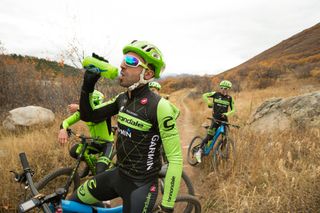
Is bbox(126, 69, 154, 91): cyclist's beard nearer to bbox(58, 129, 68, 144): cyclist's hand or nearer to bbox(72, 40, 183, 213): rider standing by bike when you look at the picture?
bbox(72, 40, 183, 213): rider standing by bike

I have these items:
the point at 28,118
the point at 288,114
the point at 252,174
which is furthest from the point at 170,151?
the point at 288,114

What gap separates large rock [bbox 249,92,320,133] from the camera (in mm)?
8688

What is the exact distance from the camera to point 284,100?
1081 centimetres

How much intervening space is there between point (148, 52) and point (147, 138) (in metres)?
0.87

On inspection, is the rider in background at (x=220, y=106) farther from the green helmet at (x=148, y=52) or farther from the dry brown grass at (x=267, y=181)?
the green helmet at (x=148, y=52)

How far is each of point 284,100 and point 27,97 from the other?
11.9m

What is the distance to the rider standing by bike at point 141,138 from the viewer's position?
8.55 feet

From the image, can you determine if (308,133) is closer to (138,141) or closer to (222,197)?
(222,197)

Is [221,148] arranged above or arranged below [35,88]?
below

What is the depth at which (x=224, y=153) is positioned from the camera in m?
6.86

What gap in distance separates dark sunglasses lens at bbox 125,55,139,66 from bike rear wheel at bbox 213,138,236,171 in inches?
167

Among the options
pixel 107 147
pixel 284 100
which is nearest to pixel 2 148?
pixel 107 147

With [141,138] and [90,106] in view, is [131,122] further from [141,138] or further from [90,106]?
[90,106]

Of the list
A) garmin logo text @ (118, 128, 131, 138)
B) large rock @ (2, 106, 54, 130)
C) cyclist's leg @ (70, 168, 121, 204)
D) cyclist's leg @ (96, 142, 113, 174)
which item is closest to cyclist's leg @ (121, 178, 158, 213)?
cyclist's leg @ (70, 168, 121, 204)
